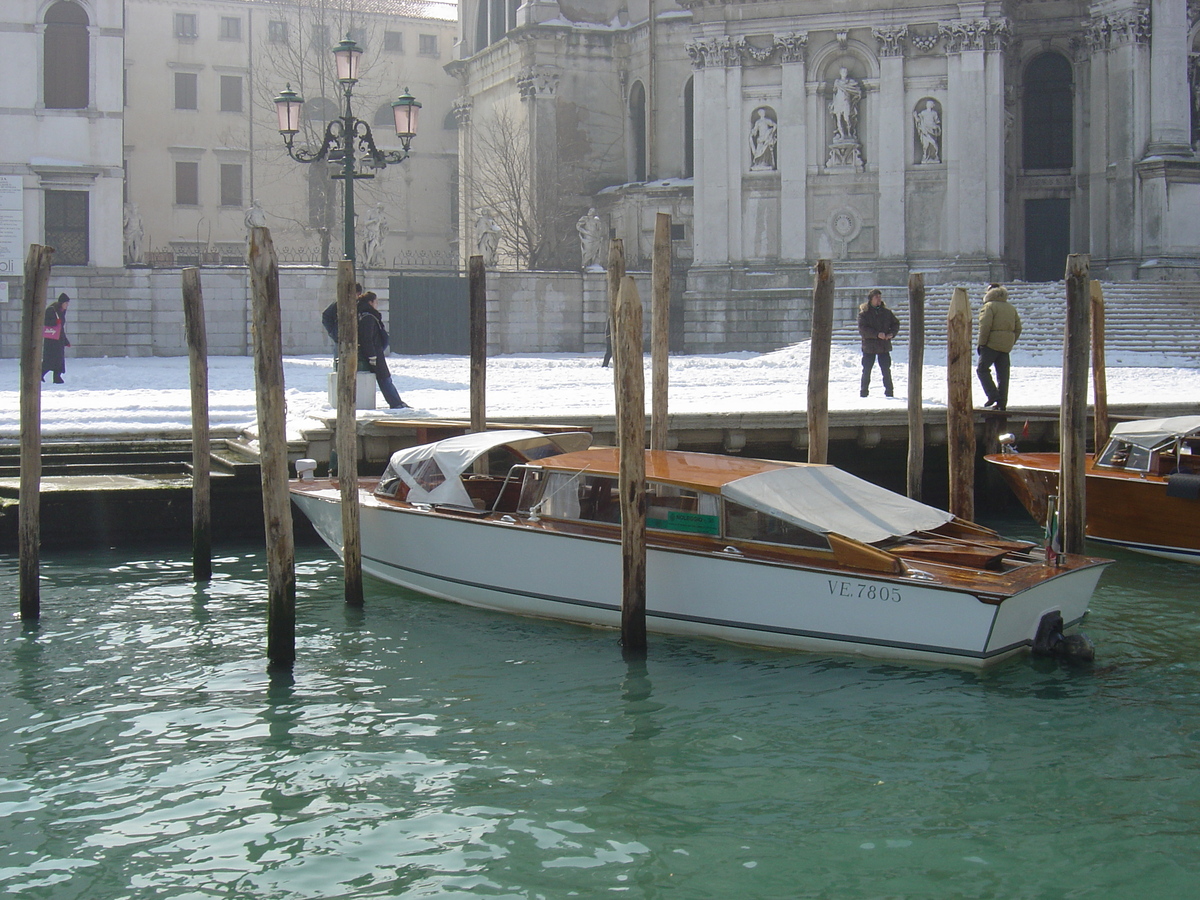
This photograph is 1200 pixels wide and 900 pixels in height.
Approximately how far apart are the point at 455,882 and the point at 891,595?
4.08m

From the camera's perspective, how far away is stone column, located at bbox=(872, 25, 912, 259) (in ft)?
104

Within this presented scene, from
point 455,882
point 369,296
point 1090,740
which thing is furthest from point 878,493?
point 369,296

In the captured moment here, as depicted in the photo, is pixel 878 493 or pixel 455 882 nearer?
pixel 455 882

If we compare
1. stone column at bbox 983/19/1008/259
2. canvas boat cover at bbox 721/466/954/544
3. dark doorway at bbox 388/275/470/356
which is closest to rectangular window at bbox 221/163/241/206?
dark doorway at bbox 388/275/470/356

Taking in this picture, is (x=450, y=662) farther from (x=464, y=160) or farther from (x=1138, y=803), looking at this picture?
(x=464, y=160)

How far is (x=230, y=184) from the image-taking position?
49688mm

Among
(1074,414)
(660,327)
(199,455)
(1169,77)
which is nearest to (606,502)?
(660,327)

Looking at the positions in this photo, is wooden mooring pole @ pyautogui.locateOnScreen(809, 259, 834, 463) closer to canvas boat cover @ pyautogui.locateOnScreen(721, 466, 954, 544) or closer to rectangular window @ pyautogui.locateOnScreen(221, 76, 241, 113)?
canvas boat cover @ pyautogui.locateOnScreen(721, 466, 954, 544)

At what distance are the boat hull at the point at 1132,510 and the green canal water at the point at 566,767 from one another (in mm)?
2381

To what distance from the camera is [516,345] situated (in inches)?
1332

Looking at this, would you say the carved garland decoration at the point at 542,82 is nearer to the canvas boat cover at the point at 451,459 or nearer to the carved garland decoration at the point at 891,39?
the carved garland decoration at the point at 891,39

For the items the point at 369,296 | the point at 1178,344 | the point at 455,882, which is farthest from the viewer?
the point at 1178,344

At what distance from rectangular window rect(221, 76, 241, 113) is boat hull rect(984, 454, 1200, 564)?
138 ft

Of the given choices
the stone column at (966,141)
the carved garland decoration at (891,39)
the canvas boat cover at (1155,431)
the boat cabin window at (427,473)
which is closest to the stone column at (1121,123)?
the stone column at (966,141)
